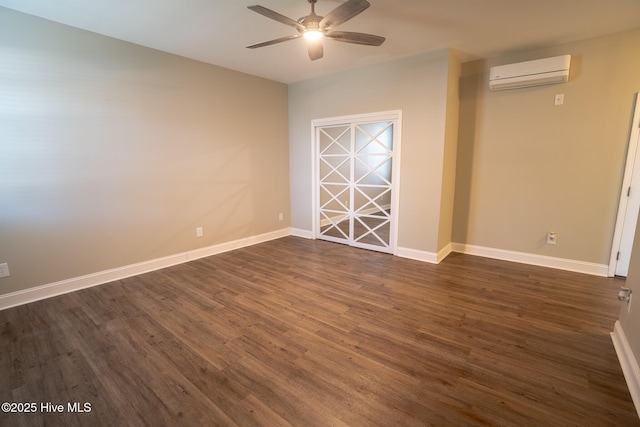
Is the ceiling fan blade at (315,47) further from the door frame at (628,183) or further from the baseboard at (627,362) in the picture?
the door frame at (628,183)

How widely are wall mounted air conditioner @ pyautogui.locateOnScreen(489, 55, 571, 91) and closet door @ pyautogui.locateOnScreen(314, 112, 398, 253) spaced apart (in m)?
1.32

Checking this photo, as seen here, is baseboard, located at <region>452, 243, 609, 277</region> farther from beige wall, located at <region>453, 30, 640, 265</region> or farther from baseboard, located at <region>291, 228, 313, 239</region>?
baseboard, located at <region>291, 228, 313, 239</region>

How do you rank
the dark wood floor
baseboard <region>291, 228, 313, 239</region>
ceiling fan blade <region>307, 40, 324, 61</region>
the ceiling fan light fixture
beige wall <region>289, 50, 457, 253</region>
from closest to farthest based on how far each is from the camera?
the dark wood floor < the ceiling fan light fixture < ceiling fan blade <region>307, 40, 324, 61</region> < beige wall <region>289, 50, 457, 253</region> < baseboard <region>291, 228, 313, 239</region>

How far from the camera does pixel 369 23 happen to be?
2766 millimetres

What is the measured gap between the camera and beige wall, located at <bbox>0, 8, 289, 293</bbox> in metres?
2.66

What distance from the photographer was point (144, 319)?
248 centimetres

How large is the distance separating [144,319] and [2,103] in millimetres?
2333

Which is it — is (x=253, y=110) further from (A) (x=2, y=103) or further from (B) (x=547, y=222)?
(B) (x=547, y=222)

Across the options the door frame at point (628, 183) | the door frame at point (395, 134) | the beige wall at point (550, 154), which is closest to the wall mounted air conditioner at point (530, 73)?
the beige wall at point (550, 154)

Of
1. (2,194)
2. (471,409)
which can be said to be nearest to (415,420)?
(471,409)

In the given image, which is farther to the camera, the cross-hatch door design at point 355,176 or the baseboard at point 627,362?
the cross-hatch door design at point 355,176

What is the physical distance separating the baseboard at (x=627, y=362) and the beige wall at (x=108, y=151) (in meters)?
4.32

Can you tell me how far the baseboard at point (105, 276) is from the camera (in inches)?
→ 108

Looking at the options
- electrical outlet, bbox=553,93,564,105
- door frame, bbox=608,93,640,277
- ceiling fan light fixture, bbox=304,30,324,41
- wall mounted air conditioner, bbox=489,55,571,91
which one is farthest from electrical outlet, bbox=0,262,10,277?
door frame, bbox=608,93,640,277
